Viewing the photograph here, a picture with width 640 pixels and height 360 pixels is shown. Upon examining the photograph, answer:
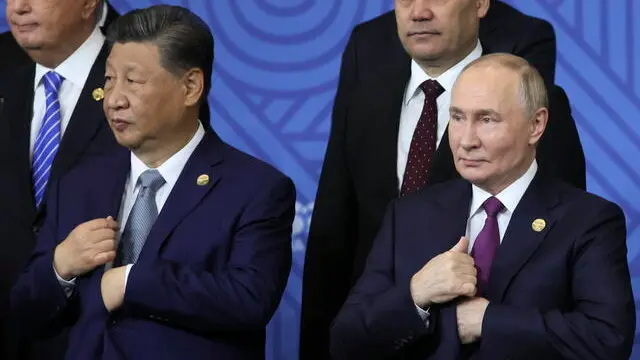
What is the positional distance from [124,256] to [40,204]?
25.4 inches

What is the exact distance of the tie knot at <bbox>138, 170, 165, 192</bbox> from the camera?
3326mm

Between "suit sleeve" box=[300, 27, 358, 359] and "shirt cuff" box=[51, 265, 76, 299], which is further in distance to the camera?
"suit sleeve" box=[300, 27, 358, 359]

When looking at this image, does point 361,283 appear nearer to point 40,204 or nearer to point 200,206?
point 200,206

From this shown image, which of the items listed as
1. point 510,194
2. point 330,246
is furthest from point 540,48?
point 510,194

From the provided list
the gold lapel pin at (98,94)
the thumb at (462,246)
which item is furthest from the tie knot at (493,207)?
the gold lapel pin at (98,94)

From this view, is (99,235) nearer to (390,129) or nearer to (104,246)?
(104,246)

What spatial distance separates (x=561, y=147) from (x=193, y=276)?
1010 mm

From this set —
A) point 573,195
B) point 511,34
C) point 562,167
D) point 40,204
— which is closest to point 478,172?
point 573,195

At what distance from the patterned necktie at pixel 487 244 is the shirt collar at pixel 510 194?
0.05ft

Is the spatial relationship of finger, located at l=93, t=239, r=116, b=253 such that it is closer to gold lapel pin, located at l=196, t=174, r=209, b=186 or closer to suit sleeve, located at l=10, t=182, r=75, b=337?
suit sleeve, located at l=10, t=182, r=75, b=337

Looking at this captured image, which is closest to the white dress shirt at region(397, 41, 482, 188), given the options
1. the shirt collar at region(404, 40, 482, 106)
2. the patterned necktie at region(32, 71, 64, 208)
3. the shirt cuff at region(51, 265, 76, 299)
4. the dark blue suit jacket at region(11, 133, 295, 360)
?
the shirt collar at region(404, 40, 482, 106)

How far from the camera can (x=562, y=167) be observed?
3.54m

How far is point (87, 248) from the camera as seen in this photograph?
10.5ft

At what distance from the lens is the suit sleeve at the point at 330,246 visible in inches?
146
